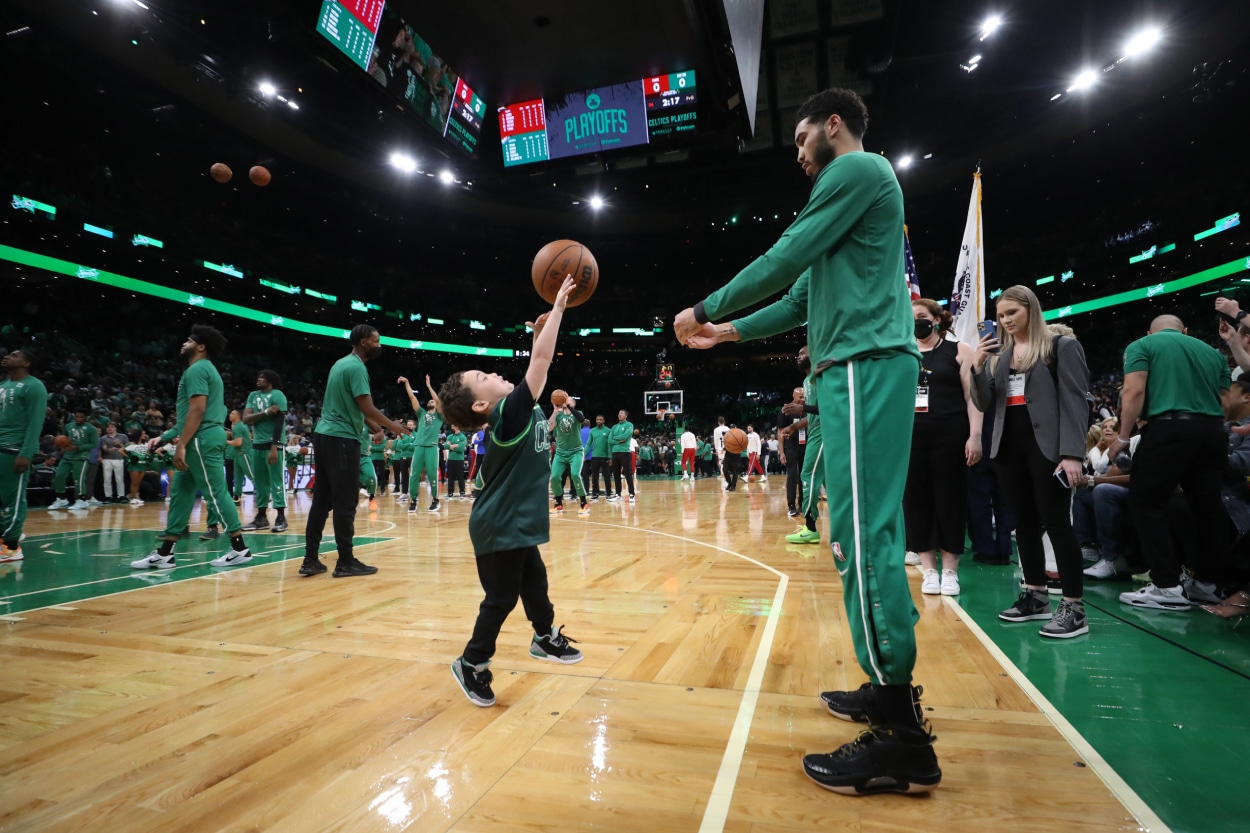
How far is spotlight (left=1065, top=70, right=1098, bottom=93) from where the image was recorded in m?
15.1

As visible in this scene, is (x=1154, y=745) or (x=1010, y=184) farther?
(x=1010, y=184)

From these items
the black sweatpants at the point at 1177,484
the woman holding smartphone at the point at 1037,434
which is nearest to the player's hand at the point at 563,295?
the woman holding smartphone at the point at 1037,434

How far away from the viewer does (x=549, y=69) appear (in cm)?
1082

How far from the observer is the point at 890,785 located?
4.87 ft

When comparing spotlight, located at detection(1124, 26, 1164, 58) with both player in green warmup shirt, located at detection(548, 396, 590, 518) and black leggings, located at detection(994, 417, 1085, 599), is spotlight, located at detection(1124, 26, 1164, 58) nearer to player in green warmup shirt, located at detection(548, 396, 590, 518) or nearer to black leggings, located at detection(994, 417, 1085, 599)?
player in green warmup shirt, located at detection(548, 396, 590, 518)

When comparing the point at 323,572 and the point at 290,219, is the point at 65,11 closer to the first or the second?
the point at 290,219

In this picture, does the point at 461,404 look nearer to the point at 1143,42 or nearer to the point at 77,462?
the point at 77,462

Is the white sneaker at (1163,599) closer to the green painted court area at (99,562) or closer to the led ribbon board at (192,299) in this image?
the green painted court area at (99,562)

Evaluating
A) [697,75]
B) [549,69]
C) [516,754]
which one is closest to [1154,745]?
[516,754]

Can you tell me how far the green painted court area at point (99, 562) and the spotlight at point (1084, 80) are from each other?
65.2 feet

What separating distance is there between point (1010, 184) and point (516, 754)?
27129mm

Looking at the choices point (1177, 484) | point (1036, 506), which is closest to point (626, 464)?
point (1036, 506)

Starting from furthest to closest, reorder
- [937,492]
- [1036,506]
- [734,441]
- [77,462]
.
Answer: [734,441], [77,462], [937,492], [1036,506]

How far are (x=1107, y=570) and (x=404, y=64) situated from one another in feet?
36.2
